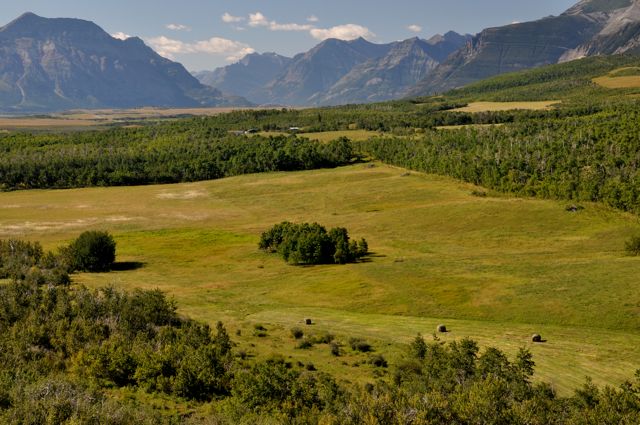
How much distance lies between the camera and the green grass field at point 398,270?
62625 mm

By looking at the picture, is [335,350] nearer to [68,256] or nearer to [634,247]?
[68,256]

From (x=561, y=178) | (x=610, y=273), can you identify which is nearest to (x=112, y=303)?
(x=610, y=273)

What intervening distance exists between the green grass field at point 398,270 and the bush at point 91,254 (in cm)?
510

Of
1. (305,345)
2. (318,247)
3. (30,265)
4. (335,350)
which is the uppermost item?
(335,350)

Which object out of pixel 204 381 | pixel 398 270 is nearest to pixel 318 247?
pixel 398 270

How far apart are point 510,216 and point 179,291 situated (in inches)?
3392

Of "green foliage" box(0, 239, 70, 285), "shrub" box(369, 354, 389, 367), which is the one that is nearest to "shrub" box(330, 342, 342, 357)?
"shrub" box(369, 354, 389, 367)

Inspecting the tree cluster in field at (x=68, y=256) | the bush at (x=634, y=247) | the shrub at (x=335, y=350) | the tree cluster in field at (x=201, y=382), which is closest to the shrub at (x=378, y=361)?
the tree cluster in field at (x=201, y=382)

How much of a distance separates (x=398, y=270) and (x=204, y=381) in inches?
2151

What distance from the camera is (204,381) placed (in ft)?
152

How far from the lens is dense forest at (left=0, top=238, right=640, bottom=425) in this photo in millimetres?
34750

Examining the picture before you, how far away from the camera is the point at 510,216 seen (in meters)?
136

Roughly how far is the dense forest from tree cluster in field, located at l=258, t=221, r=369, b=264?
4491cm

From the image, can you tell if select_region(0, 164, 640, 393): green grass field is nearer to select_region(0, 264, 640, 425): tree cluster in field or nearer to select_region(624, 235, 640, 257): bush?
select_region(624, 235, 640, 257): bush
